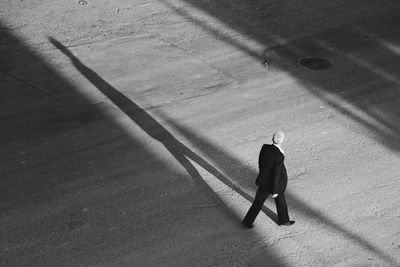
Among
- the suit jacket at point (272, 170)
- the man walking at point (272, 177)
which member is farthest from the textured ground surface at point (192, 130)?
the suit jacket at point (272, 170)

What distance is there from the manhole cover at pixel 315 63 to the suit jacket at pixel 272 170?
20.1ft

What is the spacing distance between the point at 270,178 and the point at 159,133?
351 cm

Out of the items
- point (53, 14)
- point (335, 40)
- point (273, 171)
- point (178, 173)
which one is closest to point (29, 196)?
point (178, 173)

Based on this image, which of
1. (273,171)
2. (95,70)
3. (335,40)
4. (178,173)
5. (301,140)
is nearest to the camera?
(273,171)

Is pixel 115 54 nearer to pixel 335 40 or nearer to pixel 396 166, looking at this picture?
pixel 335 40

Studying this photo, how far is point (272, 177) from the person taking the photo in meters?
10.7

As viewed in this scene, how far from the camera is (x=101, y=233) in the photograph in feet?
35.6

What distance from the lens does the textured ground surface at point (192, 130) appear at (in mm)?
10828

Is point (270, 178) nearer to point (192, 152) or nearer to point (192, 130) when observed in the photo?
point (192, 152)

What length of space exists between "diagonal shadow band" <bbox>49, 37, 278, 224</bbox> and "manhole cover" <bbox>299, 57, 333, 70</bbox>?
4.26 m

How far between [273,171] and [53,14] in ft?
32.3

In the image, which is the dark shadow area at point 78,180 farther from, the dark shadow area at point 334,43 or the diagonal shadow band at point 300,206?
the dark shadow area at point 334,43

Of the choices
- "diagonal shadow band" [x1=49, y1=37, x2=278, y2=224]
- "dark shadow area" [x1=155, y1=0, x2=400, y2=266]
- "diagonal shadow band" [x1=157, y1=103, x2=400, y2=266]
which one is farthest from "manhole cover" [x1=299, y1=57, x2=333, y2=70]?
"diagonal shadow band" [x1=49, y1=37, x2=278, y2=224]

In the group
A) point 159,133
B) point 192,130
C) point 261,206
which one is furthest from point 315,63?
point 261,206
